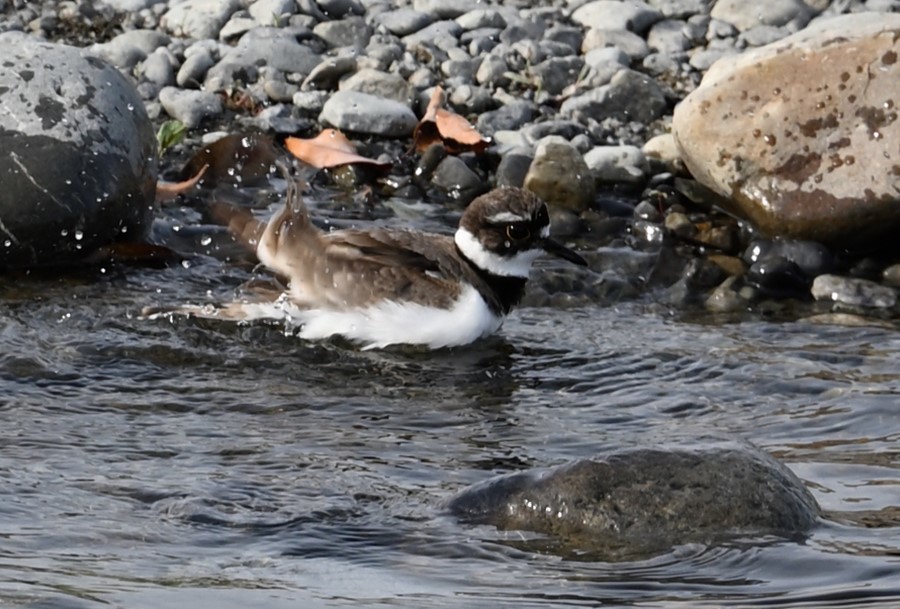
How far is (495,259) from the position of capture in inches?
295

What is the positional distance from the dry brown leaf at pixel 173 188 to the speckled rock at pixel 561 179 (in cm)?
186

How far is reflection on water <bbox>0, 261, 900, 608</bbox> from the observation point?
428 cm

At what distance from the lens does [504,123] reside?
32.3 ft

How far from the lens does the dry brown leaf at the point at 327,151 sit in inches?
371

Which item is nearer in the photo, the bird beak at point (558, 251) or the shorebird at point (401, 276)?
the shorebird at point (401, 276)

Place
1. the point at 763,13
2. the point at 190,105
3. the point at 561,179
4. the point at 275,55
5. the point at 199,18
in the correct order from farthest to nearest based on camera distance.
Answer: the point at 199,18 → the point at 763,13 → the point at 275,55 → the point at 190,105 → the point at 561,179

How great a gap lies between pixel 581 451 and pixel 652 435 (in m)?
0.34

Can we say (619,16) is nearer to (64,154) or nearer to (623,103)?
(623,103)

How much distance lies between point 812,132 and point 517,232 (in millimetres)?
1932

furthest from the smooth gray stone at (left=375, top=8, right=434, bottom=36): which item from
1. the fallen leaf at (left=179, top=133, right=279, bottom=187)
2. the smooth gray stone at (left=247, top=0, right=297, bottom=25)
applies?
the fallen leaf at (left=179, top=133, right=279, bottom=187)

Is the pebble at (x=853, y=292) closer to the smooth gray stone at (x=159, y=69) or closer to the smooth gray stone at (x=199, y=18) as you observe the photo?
the smooth gray stone at (x=159, y=69)

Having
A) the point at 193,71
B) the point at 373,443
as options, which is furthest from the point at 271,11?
the point at 373,443

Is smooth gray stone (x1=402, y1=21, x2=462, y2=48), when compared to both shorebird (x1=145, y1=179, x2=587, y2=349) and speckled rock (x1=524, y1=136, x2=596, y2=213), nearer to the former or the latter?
speckled rock (x1=524, y1=136, x2=596, y2=213)

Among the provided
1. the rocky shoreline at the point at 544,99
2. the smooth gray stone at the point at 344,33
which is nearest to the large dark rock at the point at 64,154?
the rocky shoreline at the point at 544,99
